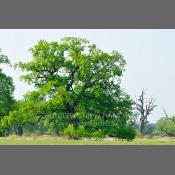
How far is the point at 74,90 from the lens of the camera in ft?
173

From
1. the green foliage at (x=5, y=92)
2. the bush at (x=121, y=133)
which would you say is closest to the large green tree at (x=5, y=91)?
the green foliage at (x=5, y=92)

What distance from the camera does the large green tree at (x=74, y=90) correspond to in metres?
51.4

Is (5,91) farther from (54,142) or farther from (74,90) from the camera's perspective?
(54,142)

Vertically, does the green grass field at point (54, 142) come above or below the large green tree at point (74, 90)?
below

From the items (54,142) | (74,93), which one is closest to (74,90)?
(74,93)

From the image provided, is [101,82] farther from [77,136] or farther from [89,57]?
[77,136]

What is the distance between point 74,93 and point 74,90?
513mm

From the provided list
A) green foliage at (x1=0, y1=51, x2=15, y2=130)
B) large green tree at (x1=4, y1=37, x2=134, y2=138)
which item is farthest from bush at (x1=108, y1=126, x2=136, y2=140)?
green foliage at (x1=0, y1=51, x2=15, y2=130)

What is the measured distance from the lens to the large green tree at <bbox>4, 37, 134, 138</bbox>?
5144 centimetres

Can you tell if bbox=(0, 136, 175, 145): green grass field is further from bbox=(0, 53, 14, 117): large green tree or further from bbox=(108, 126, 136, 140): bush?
bbox=(0, 53, 14, 117): large green tree

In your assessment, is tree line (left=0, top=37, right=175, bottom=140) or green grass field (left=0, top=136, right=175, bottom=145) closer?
green grass field (left=0, top=136, right=175, bottom=145)

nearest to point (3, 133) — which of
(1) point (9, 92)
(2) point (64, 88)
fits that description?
(1) point (9, 92)

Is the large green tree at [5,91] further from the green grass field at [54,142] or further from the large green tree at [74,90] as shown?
the green grass field at [54,142]

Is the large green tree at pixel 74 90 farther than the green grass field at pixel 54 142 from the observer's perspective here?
Yes
